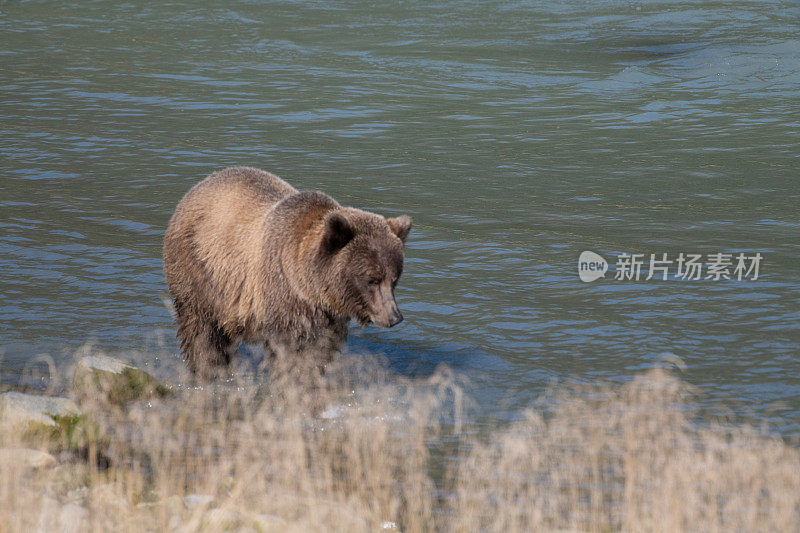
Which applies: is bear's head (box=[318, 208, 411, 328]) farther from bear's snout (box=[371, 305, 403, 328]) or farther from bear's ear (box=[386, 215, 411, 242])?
bear's ear (box=[386, 215, 411, 242])

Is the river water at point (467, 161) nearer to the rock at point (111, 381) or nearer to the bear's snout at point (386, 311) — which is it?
the rock at point (111, 381)

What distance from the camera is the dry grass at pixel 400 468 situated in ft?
20.2

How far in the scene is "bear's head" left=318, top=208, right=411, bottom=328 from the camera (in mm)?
7797

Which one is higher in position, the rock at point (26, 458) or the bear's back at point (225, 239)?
A: the bear's back at point (225, 239)

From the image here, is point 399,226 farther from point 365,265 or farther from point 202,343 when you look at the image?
point 202,343

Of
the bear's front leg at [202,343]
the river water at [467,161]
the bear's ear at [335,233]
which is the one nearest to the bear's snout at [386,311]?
the bear's ear at [335,233]

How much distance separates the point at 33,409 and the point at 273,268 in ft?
6.51

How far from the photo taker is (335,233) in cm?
769

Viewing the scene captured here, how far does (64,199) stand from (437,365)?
24.8 ft

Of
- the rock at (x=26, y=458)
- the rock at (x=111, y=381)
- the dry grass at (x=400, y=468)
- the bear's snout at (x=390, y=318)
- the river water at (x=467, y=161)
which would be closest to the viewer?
the dry grass at (x=400, y=468)

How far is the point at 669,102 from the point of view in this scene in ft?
66.4

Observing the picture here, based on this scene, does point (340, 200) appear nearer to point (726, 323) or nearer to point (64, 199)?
point (64, 199)

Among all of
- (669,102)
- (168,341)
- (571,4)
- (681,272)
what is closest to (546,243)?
(681,272)

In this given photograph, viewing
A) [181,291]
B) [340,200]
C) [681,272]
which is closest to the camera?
[181,291]
